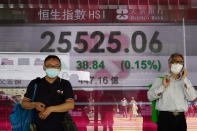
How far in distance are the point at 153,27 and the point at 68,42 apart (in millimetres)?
1421

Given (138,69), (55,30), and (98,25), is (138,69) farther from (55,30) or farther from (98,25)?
(55,30)

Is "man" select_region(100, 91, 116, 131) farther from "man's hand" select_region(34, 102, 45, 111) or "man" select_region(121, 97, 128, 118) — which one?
"man's hand" select_region(34, 102, 45, 111)

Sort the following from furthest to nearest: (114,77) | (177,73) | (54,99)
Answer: (114,77) < (177,73) < (54,99)

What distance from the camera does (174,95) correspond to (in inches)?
187

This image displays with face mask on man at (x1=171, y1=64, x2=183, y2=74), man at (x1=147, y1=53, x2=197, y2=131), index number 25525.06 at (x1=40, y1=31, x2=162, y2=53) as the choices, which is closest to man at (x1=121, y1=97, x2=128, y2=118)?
index number 25525.06 at (x1=40, y1=31, x2=162, y2=53)

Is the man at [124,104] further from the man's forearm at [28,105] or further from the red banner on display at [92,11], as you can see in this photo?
the man's forearm at [28,105]

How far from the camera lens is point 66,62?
19.8ft

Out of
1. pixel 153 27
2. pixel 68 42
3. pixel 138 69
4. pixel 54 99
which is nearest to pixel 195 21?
pixel 153 27

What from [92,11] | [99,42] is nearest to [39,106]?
[99,42]

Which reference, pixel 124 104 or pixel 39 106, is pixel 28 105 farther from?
pixel 124 104

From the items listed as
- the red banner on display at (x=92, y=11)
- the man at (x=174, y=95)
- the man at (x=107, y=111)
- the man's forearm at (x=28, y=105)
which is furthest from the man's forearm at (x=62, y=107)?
the red banner on display at (x=92, y=11)

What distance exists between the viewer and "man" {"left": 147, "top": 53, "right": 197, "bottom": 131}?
4.66 metres

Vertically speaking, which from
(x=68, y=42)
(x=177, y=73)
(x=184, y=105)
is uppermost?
(x=68, y=42)

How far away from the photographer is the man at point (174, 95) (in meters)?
4.66
